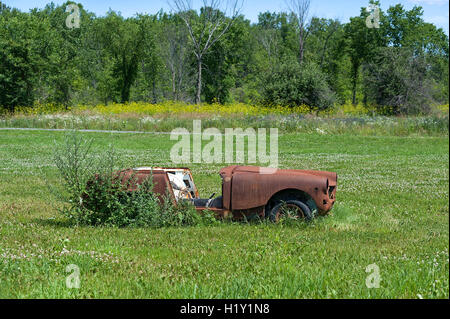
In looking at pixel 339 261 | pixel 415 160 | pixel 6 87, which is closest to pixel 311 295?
pixel 339 261

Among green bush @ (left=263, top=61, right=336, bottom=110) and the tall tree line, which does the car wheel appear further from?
the tall tree line

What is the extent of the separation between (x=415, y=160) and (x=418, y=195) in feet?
29.0

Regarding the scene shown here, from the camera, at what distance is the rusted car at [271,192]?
782 cm

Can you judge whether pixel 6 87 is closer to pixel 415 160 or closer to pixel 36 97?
pixel 36 97

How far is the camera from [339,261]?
587 centimetres

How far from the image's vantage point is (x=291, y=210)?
7977 millimetres

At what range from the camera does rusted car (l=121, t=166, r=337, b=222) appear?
7.82 metres

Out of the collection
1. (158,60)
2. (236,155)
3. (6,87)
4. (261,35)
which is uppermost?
(261,35)

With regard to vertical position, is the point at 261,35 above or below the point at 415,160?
above

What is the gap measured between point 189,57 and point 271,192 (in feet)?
245

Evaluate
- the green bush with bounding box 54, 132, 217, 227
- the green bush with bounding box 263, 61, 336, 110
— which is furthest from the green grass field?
the green bush with bounding box 263, 61, 336, 110

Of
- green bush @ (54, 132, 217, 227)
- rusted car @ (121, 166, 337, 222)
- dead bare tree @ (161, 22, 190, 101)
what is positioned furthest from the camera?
dead bare tree @ (161, 22, 190, 101)
